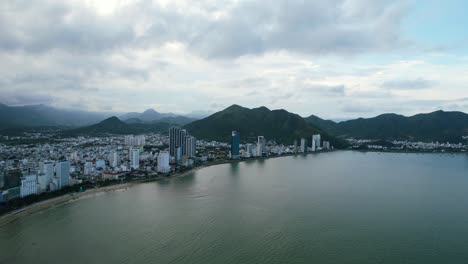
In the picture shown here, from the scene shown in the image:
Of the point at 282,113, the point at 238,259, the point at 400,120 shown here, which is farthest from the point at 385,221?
the point at 400,120

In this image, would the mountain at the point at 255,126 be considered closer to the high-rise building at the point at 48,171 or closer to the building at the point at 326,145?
the building at the point at 326,145

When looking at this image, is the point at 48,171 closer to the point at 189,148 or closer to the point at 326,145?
the point at 189,148

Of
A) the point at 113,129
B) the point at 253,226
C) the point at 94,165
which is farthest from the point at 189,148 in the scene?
the point at 113,129

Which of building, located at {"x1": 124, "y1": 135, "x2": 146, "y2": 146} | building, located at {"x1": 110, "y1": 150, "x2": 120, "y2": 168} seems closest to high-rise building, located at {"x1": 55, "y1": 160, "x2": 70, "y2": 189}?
building, located at {"x1": 110, "y1": 150, "x2": 120, "y2": 168}

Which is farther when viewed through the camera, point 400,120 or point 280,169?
point 400,120

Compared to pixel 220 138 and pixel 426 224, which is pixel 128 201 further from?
pixel 220 138
